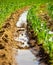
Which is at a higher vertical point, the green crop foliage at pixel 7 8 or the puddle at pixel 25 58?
the puddle at pixel 25 58

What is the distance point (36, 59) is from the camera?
1011cm

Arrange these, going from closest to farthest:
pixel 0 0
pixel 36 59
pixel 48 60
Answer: pixel 48 60, pixel 36 59, pixel 0 0

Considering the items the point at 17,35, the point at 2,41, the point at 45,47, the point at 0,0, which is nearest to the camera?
the point at 45,47

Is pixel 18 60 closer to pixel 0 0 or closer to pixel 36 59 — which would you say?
pixel 36 59

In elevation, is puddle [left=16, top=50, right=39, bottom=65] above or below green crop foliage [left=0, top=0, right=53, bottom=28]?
above

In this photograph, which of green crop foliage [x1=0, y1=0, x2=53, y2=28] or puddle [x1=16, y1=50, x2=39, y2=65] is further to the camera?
green crop foliage [x1=0, y1=0, x2=53, y2=28]

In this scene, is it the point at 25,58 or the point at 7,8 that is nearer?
the point at 25,58

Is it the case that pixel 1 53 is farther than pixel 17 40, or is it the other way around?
pixel 17 40

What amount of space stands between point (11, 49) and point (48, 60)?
2229mm

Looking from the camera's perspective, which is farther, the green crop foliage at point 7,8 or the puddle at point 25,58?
the green crop foliage at point 7,8

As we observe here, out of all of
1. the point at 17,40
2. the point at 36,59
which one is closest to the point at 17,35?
the point at 17,40

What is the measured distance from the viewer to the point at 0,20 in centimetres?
1936

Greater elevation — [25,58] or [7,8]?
[25,58]

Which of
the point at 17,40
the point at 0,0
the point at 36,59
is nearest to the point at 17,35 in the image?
the point at 17,40
